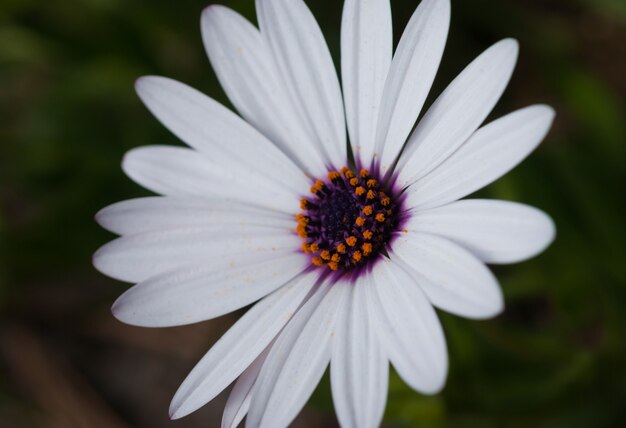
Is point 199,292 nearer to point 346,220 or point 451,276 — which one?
point 346,220

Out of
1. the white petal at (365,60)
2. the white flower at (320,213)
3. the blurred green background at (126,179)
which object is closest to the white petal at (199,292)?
the white flower at (320,213)

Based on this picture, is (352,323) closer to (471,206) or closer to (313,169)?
(471,206)

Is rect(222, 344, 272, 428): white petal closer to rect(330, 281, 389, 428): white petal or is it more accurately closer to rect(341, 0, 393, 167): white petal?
rect(330, 281, 389, 428): white petal

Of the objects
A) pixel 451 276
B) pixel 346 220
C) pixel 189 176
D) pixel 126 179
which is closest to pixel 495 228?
pixel 451 276

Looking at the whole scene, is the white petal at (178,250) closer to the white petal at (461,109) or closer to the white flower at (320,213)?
the white flower at (320,213)

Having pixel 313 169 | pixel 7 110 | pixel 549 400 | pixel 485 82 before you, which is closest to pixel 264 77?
pixel 313 169
